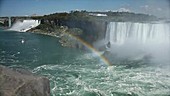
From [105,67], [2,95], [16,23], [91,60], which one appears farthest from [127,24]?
[16,23]

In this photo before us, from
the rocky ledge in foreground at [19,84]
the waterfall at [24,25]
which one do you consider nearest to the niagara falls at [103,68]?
the rocky ledge in foreground at [19,84]

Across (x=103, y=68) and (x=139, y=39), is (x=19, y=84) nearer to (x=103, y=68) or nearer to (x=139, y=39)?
(x=103, y=68)

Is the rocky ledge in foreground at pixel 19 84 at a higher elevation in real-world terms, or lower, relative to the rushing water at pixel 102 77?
higher

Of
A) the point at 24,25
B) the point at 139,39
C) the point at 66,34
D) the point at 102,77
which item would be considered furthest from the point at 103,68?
the point at 24,25

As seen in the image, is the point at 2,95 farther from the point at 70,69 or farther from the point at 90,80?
the point at 70,69

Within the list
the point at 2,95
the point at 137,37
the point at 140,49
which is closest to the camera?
the point at 2,95

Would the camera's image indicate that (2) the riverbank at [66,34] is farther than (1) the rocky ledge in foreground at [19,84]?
Yes

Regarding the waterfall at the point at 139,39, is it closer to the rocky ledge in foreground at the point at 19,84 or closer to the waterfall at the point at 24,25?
the rocky ledge in foreground at the point at 19,84
